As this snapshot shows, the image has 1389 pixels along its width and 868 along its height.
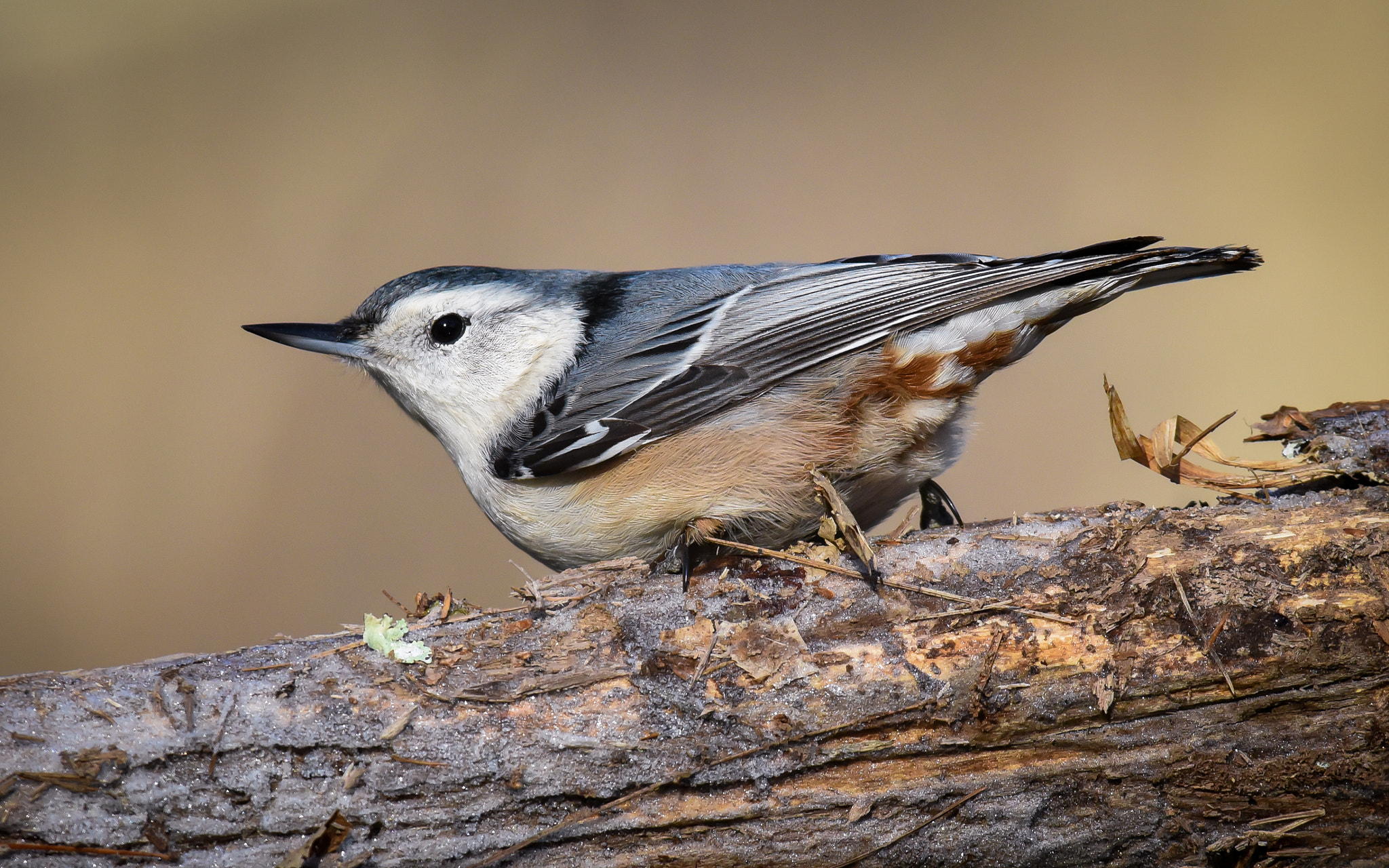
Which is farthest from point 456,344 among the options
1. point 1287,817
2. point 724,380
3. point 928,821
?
point 1287,817

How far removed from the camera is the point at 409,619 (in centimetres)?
174

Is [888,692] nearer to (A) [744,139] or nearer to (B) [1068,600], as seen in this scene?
(B) [1068,600]

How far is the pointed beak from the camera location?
242 centimetres

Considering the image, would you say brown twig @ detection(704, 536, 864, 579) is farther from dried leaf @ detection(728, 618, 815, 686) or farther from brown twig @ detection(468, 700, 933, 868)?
brown twig @ detection(468, 700, 933, 868)

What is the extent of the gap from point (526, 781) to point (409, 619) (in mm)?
472

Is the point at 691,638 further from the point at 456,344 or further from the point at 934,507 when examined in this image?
the point at 934,507

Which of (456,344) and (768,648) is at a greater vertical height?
(456,344)

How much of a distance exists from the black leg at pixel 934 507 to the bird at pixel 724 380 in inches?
10.9

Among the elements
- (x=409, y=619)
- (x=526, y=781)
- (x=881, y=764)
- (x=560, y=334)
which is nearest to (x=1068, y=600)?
(x=881, y=764)

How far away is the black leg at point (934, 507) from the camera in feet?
8.84

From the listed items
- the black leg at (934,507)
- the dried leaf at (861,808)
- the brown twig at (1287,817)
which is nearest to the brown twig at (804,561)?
the dried leaf at (861,808)

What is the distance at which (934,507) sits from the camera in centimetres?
281

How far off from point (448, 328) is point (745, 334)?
36.2 inches

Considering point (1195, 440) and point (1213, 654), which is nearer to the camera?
point (1213, 654)
